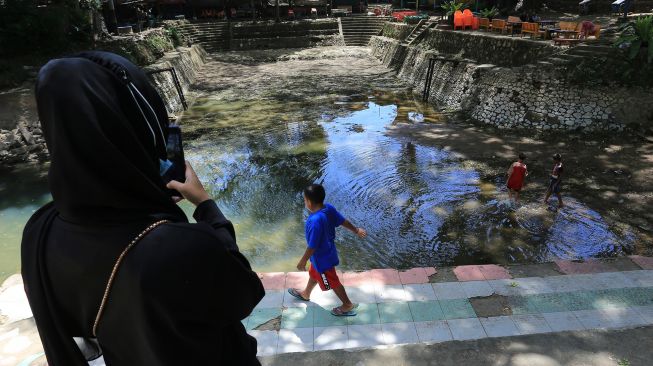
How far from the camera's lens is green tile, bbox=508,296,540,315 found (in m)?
Result: 4.22

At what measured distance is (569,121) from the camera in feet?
38.4

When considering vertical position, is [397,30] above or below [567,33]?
above

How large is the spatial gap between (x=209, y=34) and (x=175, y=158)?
3273 centimetres

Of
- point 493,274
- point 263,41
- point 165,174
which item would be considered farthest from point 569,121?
point 263,41

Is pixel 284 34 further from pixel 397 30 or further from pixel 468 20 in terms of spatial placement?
pixel 468 20

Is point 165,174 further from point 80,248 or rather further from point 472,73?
point 472,73

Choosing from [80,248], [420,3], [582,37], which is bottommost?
[80,248]

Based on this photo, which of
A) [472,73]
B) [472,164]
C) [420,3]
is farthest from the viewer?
[420,3]

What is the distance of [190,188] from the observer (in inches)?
53.9

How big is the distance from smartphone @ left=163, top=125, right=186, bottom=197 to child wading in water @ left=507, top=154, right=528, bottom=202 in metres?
7.78

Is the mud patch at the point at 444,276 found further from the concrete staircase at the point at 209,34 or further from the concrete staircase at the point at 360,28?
the concrete staircase at the point at 209,34

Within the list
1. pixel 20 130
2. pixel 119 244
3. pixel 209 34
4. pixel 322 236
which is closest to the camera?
pixel 119 244

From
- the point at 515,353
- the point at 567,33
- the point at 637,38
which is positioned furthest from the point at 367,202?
the point at 567,33

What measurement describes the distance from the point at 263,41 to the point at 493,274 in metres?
29.6
